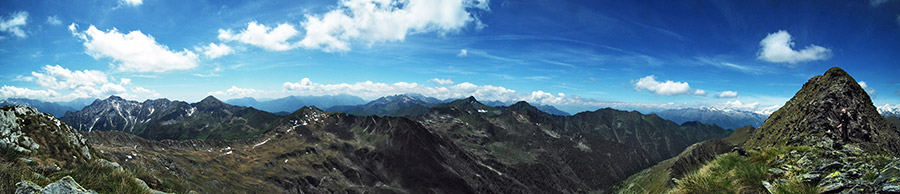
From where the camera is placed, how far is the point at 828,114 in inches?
5157

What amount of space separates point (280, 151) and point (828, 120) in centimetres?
23352

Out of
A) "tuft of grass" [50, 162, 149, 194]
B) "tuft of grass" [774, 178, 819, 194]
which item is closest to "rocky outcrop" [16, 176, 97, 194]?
"tuft of grass" [50, 162, 149, 194]

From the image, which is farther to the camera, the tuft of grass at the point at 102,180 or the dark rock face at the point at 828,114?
the dark rock face at the point at 828,114

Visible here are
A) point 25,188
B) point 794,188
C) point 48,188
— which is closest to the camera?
point 25,188

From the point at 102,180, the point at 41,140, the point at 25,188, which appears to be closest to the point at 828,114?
the point at 102,180

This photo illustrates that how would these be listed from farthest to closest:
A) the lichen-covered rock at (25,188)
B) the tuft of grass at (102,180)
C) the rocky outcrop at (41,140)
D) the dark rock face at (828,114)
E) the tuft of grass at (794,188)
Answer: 1. the dark rock face at (828,114)
2. the rocky outcrop at (41,140)
3. the tuft of grass at (102,180)
4. the tuft of grass at (794,188)
5. the lichen-covered rock at (25,188)

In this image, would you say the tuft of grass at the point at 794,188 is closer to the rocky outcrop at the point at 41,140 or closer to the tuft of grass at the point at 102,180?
the tuft of grass at the point at 102,180

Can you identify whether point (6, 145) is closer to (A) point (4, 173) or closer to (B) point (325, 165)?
(A) point (4, 173)

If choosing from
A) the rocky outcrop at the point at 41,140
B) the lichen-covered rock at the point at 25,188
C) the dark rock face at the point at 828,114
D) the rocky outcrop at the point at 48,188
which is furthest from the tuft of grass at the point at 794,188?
the dark rock face at the point at 828,114

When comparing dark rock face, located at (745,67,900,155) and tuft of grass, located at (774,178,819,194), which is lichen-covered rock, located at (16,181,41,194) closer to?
tuft of grass, located at (774,178,819,194)

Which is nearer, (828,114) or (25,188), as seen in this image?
(25,188)

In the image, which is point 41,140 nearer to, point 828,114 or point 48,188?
point 48,188

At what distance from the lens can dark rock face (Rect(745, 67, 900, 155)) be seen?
4361 inches

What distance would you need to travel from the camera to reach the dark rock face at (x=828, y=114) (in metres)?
111
